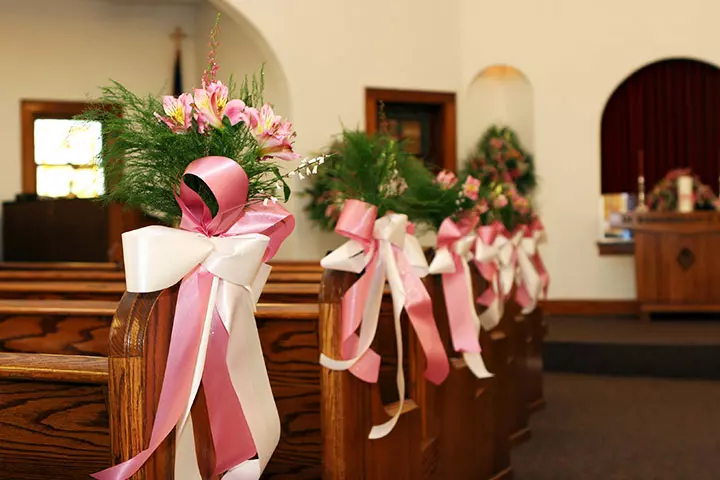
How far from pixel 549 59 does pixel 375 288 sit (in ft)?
22.9

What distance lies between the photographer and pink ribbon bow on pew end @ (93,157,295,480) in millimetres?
1350

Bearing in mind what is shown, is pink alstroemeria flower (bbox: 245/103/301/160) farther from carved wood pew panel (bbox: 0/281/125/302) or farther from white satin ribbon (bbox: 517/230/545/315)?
white satin ribbon (bbox: 517/230/545/315)

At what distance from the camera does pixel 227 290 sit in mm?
1436

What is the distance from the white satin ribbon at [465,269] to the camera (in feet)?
8.82

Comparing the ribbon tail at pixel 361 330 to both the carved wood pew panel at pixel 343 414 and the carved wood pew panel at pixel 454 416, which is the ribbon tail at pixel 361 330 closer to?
the carved wood pew panel at pixel 343 414

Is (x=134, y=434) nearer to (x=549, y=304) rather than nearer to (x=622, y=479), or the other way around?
(x=622, y=479)

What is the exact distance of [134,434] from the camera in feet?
4.39

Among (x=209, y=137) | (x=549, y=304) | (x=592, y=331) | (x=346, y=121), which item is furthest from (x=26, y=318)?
(x=549, y=304)

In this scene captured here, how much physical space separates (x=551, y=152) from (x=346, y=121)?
1.90m

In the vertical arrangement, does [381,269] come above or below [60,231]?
below

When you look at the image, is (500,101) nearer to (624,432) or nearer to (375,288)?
A: (624,432)

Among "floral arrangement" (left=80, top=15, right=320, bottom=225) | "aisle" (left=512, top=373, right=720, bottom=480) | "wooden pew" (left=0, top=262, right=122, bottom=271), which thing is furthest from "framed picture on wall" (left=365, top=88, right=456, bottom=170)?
"floral arrangement" (left=80, top=15, right=320, bottom=225)

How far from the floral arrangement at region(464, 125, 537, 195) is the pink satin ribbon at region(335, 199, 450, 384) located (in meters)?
6.15

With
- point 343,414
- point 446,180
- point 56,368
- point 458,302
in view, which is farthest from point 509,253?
point 56,368
